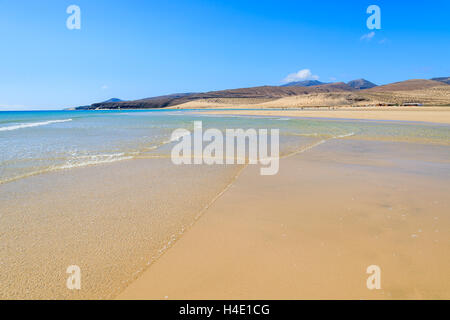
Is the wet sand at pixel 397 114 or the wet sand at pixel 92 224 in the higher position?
the wet sand at pixel 397 114

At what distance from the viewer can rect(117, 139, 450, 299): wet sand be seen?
2.01 metres

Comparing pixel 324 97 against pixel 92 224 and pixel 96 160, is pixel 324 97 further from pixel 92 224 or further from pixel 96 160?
pixel 92 224

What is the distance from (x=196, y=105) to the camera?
131375mm

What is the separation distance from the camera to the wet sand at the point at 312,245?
2.01 metres

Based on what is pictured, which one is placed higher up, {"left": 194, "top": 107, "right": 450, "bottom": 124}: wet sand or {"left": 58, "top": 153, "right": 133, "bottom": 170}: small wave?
{"left": 194, "top": 107, "right": 450, "bottom": 124}: wet sand

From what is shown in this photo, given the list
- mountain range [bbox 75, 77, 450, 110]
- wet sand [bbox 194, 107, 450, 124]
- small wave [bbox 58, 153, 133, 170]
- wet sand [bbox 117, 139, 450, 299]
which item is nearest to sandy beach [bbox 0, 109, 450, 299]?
wet sand [bbox 117, 139, 450, 299]

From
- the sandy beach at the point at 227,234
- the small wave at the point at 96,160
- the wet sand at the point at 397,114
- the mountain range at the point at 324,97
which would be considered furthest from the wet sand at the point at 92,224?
the mountain range at the point at 324,97

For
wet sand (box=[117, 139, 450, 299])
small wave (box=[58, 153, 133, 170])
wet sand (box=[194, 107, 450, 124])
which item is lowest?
wet sand (box=[117, 139, 450, 299])

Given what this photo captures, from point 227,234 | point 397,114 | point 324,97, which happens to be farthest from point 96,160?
point 324,97

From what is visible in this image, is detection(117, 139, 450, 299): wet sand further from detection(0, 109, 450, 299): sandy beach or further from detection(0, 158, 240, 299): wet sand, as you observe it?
detection(0, 158, 240, 299): wet sand

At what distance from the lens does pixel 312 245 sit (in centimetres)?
260

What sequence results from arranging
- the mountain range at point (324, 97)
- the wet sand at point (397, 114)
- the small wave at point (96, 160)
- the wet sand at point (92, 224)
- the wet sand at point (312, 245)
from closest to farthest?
the wet sand at point (312, 245)
the wet sand at point (92, 224)
the small wave at point (96, 160)
the wet sand at point (397, 114)
the mountain range at point (324, 97)

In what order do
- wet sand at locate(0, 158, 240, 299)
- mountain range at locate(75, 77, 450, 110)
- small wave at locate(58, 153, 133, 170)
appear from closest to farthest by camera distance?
wet sand at locate(0, 158, 240, 299)
small wave at locate(58, 153, 133, 170)
mountain range at locate(75, 77, 450, 110)

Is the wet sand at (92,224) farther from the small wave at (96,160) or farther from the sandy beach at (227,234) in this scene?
the small wave at (96,160)
